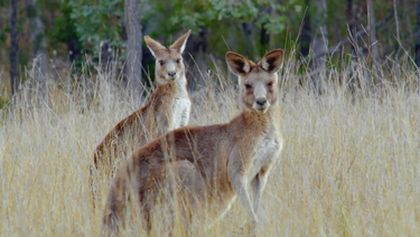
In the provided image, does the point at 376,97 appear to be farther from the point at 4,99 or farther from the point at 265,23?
the point at 265,23

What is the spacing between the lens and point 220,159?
22.9 ft

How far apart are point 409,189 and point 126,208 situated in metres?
1.64

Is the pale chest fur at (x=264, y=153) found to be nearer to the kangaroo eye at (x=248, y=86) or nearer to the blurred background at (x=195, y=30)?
the kangaroo eye at (x=248, y=86)

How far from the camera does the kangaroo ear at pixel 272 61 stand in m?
7.18

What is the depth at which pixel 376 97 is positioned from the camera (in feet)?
31.5

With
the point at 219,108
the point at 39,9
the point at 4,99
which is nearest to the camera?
the point at 219,108

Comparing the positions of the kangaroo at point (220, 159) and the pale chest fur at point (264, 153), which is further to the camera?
the pale chest fur at point (264, 153)

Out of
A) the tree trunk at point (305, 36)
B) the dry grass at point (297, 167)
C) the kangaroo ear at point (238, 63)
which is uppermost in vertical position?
the kangaroo ear at point (238, 63)

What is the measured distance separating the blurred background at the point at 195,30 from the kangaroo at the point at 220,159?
6.89m

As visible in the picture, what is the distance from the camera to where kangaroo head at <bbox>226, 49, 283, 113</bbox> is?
7.11 metres

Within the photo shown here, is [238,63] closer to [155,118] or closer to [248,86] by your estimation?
[248,86]

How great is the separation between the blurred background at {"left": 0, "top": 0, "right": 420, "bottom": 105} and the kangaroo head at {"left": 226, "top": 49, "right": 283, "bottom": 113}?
679 cm

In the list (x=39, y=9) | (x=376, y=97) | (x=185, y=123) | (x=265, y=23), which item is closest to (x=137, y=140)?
(x=185, y=123)

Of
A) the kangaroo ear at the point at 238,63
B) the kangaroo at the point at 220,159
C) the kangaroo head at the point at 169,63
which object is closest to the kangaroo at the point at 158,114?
the kangaroo head at the point at 169,63
